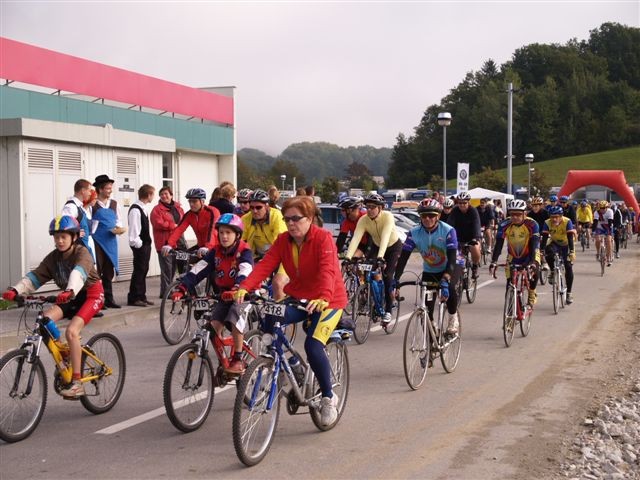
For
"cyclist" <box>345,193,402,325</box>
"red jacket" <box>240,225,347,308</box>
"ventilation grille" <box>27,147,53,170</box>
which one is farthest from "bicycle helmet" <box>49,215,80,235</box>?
"ventilation grille" <box>27,147,53,170</box>

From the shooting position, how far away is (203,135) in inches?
1167

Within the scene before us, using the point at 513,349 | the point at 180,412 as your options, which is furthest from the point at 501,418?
the point at 513,349

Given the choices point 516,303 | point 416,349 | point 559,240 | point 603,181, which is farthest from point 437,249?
point 603,181

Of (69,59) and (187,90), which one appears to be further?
(187,90)

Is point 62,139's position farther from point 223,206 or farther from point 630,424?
point 630,424

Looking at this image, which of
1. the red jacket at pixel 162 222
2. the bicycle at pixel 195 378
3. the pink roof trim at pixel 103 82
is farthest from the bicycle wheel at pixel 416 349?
the pink roof trim at pixel 103 82

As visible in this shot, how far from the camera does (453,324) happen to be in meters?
8.79

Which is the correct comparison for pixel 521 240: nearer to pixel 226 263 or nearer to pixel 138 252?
pixel 226 263

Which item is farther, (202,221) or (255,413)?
(202,221)

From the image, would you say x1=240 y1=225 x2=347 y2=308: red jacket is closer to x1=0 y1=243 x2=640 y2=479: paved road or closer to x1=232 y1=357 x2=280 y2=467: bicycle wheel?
x1=232 y1=357 x2=280 y2=467: bicycle wheel

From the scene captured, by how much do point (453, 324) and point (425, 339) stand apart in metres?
0.67

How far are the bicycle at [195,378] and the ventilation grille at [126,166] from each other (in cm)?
1061

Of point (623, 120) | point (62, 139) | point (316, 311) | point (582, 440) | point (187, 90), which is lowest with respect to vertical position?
point (582, 440)

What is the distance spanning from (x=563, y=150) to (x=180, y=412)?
14084 cm
